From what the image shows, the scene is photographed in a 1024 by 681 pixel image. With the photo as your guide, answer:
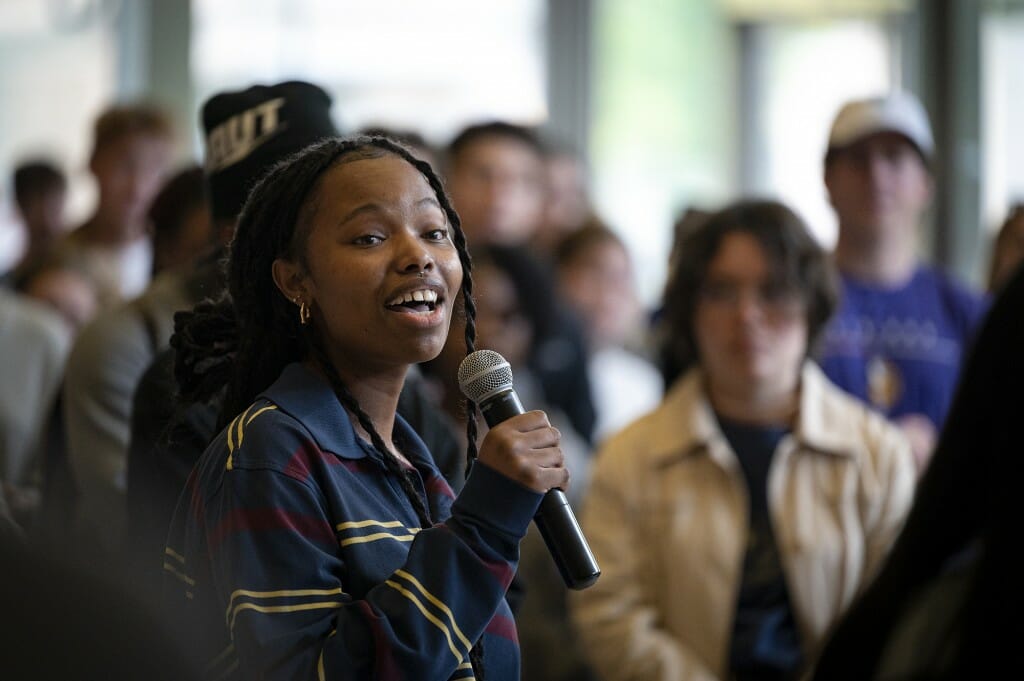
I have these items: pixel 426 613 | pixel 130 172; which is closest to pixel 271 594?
pixel 426 613

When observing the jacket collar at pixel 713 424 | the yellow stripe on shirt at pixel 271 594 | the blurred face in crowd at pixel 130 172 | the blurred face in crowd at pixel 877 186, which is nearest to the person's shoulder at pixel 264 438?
the yellow stripe on shirt at pixel 271 594

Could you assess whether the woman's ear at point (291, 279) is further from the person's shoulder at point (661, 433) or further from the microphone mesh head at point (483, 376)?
the person's shoulder at point (661, 433)

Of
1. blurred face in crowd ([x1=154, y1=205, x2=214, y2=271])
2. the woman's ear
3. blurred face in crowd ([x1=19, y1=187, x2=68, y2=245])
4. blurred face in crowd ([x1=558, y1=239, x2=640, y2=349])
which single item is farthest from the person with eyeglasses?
blurred face in crowd ([x1=19, y1=187, x2=68, y2=245])

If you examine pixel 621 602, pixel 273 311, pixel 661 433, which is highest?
pixel 273 311

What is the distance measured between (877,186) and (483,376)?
2381 millimetres

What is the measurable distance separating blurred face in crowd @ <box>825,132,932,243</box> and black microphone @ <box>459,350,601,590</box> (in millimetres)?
2288

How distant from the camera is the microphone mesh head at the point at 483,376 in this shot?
1391 millimetres

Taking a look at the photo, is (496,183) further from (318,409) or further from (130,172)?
(318,409)

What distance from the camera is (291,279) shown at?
1394mm

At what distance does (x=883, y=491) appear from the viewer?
279 cm

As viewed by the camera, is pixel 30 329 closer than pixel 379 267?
No

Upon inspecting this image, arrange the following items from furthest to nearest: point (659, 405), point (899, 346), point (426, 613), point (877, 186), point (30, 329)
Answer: point (877, 186) < point (899, 346) < point (30, 329) < point (659, 405) < point (426, 613)

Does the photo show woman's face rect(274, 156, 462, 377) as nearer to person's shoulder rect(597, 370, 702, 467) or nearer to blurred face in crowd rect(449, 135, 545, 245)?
Result: person's shoulder rect(597, 370, 702, 467)

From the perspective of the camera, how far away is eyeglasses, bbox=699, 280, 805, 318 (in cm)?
286
